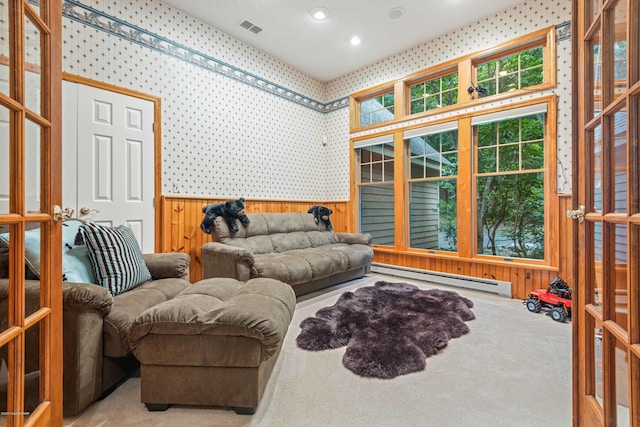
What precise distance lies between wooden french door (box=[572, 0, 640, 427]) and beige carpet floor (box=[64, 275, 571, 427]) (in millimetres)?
425

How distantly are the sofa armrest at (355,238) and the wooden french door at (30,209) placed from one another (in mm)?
3470

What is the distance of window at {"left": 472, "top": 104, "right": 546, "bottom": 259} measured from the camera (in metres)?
3.29

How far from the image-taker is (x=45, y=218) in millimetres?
967

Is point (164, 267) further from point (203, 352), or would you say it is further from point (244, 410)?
point (244, 410)

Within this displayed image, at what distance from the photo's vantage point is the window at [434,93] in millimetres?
3891

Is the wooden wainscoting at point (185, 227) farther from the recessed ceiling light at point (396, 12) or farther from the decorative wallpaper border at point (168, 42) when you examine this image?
the recessed ceiling light at point (396, 12)

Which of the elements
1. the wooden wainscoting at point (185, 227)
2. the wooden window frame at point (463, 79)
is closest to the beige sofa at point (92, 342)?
the wooden wainscoting at point (185, 227)

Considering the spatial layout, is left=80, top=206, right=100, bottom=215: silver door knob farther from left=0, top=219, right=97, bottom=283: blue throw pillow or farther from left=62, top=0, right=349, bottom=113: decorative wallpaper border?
left=62, top=0, right=349, bottom=113: decorative wallpaper border

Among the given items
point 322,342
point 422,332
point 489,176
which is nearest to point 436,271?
point 489,176

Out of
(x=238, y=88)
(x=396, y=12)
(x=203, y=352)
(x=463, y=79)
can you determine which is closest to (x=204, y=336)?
(x=203, y=352)

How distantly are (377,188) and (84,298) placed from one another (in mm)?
4094

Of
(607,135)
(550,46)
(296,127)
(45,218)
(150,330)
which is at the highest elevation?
(550,46)

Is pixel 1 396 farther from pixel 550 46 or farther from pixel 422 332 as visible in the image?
pixel 550 46

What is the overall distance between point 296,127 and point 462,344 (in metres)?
3.79
